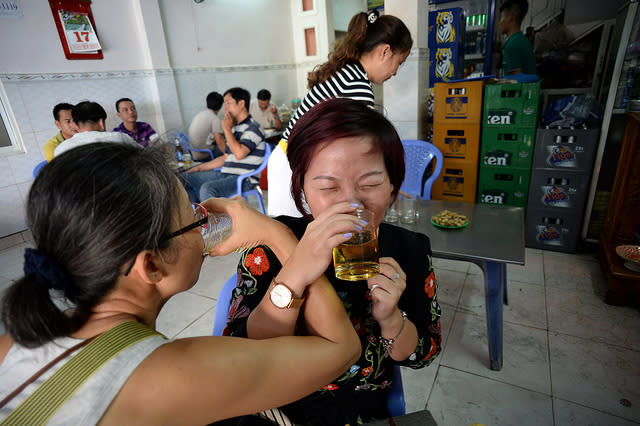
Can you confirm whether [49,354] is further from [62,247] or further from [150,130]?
[150,130]

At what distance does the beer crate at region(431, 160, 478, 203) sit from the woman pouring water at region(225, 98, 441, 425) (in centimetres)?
269

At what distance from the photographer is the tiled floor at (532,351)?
173 centimetres

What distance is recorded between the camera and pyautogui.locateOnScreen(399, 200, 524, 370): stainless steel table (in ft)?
5.58

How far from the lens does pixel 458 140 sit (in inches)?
137

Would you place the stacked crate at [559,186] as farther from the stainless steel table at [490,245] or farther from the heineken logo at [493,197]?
the stainless steel table at [490,245]

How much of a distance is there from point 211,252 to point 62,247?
0.33 metres

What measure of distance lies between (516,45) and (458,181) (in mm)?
1496

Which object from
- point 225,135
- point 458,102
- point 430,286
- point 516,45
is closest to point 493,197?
point 458,102

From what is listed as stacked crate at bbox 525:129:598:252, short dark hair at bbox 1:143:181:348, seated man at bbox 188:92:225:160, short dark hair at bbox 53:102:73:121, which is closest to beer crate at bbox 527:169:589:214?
stacked crate at bbox 525:129:598:252

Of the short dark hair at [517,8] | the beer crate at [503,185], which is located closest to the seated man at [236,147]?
the beer crate at [503,185]

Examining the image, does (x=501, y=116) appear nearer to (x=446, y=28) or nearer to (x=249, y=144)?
(x=446, y=28)

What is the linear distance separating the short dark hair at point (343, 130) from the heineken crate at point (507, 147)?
Result: 2618mm

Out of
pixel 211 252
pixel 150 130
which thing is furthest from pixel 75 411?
pixel 150 130

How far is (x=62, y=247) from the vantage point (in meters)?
0.60
